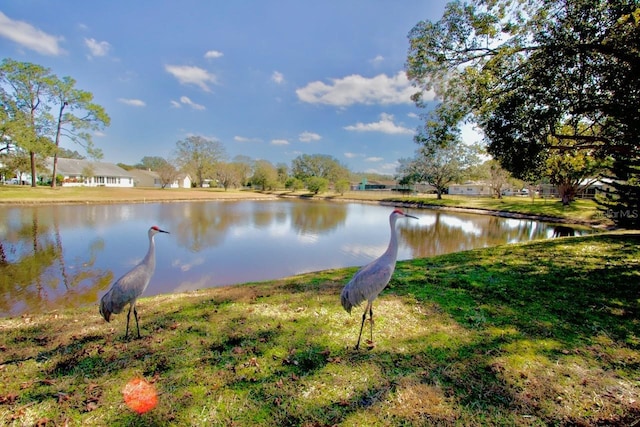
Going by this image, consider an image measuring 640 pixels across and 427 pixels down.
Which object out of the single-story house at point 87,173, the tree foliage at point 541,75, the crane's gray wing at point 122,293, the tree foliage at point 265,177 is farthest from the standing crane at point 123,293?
the tree foliage at point 265,177

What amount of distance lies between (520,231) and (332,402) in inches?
873

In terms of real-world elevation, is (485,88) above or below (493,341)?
above

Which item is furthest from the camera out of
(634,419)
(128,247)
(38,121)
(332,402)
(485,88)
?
(38,121)

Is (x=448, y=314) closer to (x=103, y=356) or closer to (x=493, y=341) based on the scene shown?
(x=493, y=341)

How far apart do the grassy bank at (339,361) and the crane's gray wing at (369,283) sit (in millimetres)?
663

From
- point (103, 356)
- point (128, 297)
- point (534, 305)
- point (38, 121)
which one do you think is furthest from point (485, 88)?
point (38, 121)

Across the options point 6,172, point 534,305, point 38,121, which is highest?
point 38,121

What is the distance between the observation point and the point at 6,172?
37281mm

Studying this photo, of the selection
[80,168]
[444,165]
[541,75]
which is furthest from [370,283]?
[80,168]

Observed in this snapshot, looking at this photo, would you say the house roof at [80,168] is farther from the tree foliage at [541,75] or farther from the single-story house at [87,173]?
the tree foliage at [541,75]

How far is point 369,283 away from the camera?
3.41 metres

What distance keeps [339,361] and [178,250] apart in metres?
10.7

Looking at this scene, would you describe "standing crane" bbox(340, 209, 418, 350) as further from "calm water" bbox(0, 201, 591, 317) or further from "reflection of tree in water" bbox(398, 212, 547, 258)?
"reflection of tree in water" bbox(398, 212, 547, 258)

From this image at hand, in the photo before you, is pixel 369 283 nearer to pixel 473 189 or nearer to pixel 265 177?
pixel 265 177
